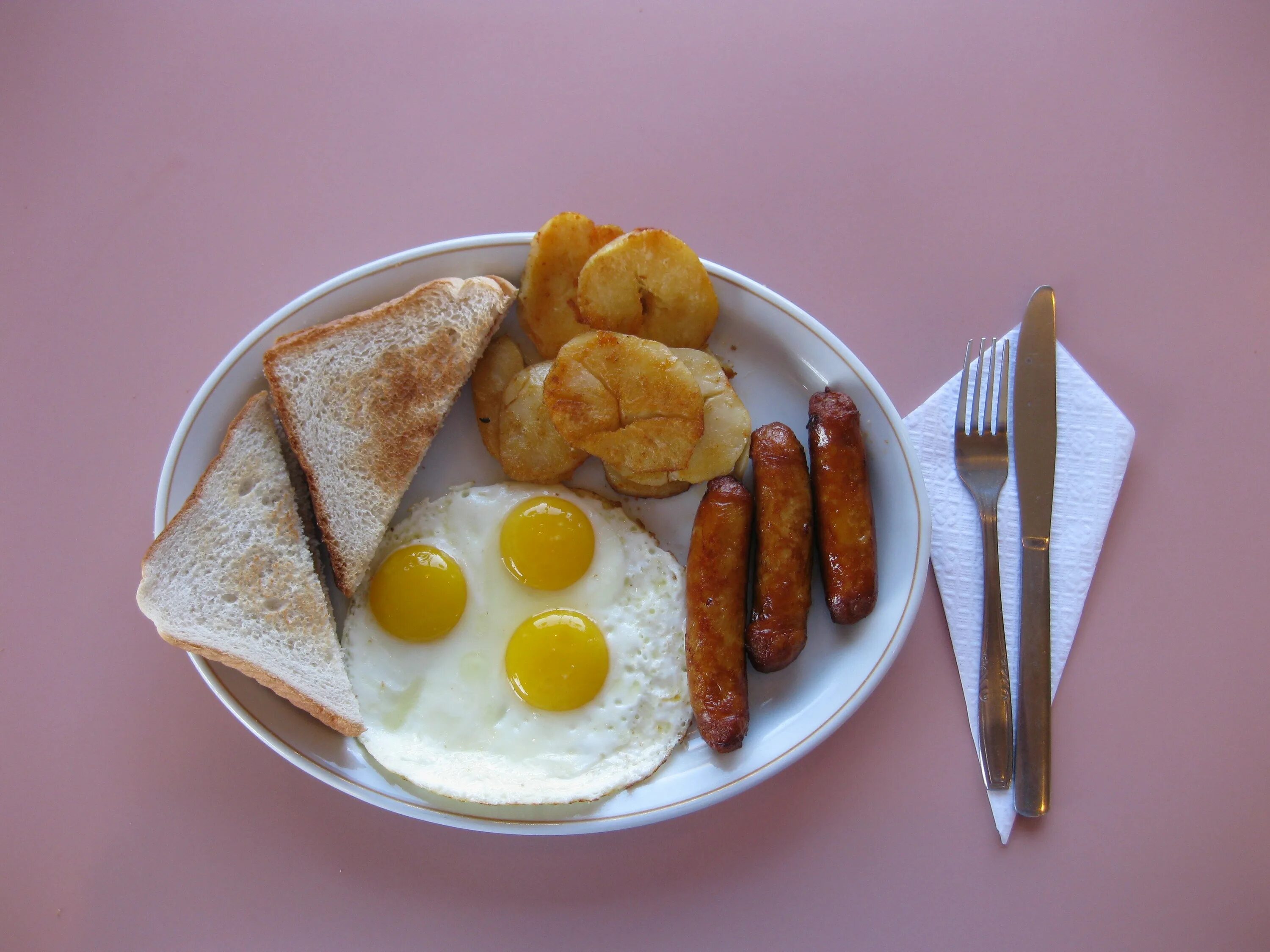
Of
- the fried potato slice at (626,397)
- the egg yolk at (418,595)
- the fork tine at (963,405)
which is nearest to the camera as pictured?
the fried potato slice at (626,397)

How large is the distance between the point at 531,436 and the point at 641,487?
12.4 inches

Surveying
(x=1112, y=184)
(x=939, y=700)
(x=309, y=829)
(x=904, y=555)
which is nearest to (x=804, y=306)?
(x=904, y=555)

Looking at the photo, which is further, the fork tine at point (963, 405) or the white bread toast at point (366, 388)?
the fork tine at point (963, 405)

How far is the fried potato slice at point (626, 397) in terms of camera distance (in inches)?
74.9

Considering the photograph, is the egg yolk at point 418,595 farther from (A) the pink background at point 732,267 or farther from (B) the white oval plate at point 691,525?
(A) the pink background at point 732,267

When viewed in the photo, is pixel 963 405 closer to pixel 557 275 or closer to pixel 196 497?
pixel 557 275

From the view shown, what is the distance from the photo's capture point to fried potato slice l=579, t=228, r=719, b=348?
6.33ft

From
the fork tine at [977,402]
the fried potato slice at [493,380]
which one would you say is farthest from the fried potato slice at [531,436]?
the fork tine at [977,402]

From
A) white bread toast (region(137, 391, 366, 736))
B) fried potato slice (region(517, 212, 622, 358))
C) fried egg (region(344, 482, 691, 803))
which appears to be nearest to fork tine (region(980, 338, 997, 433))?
fried egg (region(344, 482, 691, 803))

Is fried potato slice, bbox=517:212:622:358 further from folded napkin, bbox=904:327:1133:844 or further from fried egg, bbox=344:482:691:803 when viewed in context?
folded napkin, bbox=904:327:1133:844

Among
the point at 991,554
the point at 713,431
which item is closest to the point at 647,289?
the point at 713,431

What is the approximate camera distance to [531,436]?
2.03 m

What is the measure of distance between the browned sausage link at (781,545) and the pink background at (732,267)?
0.43 metres

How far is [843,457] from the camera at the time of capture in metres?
1.95
